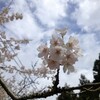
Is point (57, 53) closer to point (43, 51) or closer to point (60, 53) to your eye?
point (60, 53)

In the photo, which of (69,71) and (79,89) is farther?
(69,71)

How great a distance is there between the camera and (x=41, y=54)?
310 centimetres

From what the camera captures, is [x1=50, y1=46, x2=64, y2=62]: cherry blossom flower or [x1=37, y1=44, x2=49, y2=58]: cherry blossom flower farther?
[x1=37, y1=44, x2=49, y2=58]: cherry blossom flower

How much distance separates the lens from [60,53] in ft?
9.60

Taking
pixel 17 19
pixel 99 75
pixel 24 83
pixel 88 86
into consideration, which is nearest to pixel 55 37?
pixel 88 86

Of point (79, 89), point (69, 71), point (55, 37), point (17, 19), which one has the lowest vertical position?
point (79, 89)

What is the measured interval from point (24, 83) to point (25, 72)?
3.68m

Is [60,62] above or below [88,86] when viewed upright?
above

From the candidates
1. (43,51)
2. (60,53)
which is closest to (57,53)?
(60,53)

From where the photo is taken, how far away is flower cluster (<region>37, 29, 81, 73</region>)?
294cm

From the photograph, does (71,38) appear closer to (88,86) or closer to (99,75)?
(88,86)

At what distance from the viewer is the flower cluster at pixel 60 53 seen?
2.94 meters

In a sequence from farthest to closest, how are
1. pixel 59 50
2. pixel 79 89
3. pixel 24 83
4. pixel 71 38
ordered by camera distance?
1. pixel 24 83
2. pixel 71 38
3. pixel 59 50
4. pixel 79 89

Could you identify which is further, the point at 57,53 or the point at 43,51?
the point at 43,51
